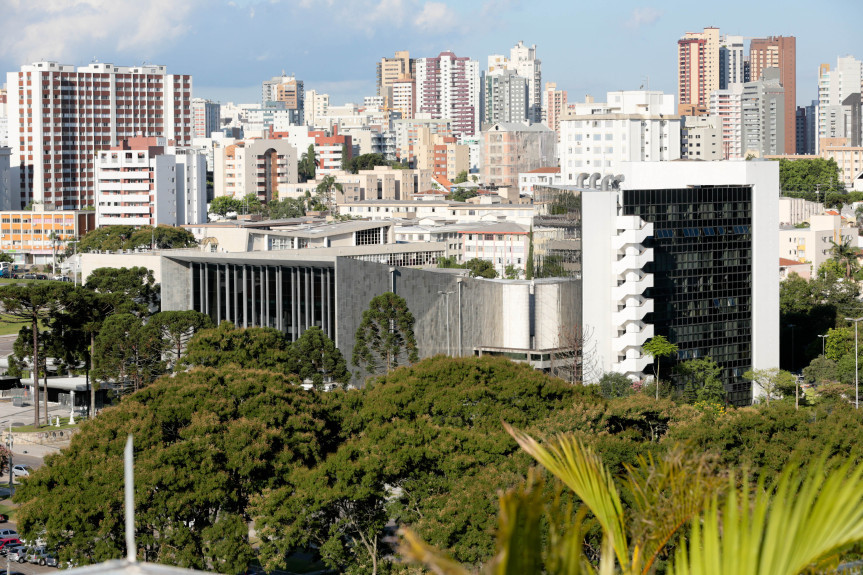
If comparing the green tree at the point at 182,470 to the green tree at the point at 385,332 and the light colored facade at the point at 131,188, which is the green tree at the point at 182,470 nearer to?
the green tree at the point at 385,332

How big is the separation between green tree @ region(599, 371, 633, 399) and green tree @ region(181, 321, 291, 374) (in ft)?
41.5

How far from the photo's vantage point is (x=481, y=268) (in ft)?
290

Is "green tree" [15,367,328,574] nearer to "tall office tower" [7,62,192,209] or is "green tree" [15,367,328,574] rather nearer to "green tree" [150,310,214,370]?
"green tree" [150,310,214,370]

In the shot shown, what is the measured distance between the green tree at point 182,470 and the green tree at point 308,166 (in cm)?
13029

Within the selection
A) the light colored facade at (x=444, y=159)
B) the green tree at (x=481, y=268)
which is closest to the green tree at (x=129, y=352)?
the green tree at (x=481, y=268)

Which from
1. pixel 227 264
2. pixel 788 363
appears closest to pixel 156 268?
pixel 227 264

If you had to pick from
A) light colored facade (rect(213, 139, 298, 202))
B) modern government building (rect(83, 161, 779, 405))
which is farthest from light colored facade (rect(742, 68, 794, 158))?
modern government building (rect(83, 161, 779, 405))

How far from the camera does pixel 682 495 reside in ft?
22.4

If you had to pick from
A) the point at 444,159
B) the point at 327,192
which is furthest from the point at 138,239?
the point at 444,159

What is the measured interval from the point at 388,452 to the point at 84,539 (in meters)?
7.27

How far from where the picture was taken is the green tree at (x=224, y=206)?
13738 cm

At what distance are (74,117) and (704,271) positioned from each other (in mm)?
105642

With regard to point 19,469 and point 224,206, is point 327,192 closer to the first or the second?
point 224,206

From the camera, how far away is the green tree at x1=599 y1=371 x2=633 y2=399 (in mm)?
47188
